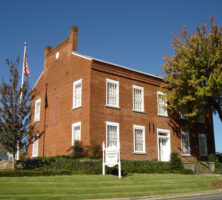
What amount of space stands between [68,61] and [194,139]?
48.1 feet

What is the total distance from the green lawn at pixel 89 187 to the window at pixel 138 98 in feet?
31.6

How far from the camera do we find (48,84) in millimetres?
29266

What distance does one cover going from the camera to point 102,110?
23.1m

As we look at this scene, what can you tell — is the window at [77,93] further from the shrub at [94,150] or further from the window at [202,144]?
the window at [202,144]

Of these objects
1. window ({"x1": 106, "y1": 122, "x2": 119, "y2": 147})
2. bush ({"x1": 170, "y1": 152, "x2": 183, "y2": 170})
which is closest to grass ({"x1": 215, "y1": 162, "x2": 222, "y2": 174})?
bush ({"x1": 170, "y1": 152, "x2": 183, "y2": 170})

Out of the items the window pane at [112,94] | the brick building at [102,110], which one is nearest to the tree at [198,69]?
the brick building at [102,110]

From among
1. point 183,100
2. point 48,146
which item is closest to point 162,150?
point 183,100

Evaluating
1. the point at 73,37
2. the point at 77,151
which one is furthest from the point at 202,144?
the point at 73,37

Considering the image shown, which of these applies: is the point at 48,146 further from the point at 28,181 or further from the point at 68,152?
the point at 28,181

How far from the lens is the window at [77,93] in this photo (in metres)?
24.3

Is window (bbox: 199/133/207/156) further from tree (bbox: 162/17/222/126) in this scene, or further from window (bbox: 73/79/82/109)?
window (bbox: 73/79/82/109)

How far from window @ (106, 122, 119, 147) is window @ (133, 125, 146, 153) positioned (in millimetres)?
1922

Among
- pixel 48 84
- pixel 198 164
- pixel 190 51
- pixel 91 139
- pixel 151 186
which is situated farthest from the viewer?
pixel 48 84

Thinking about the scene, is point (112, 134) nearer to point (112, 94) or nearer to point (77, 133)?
point (77, 133)
